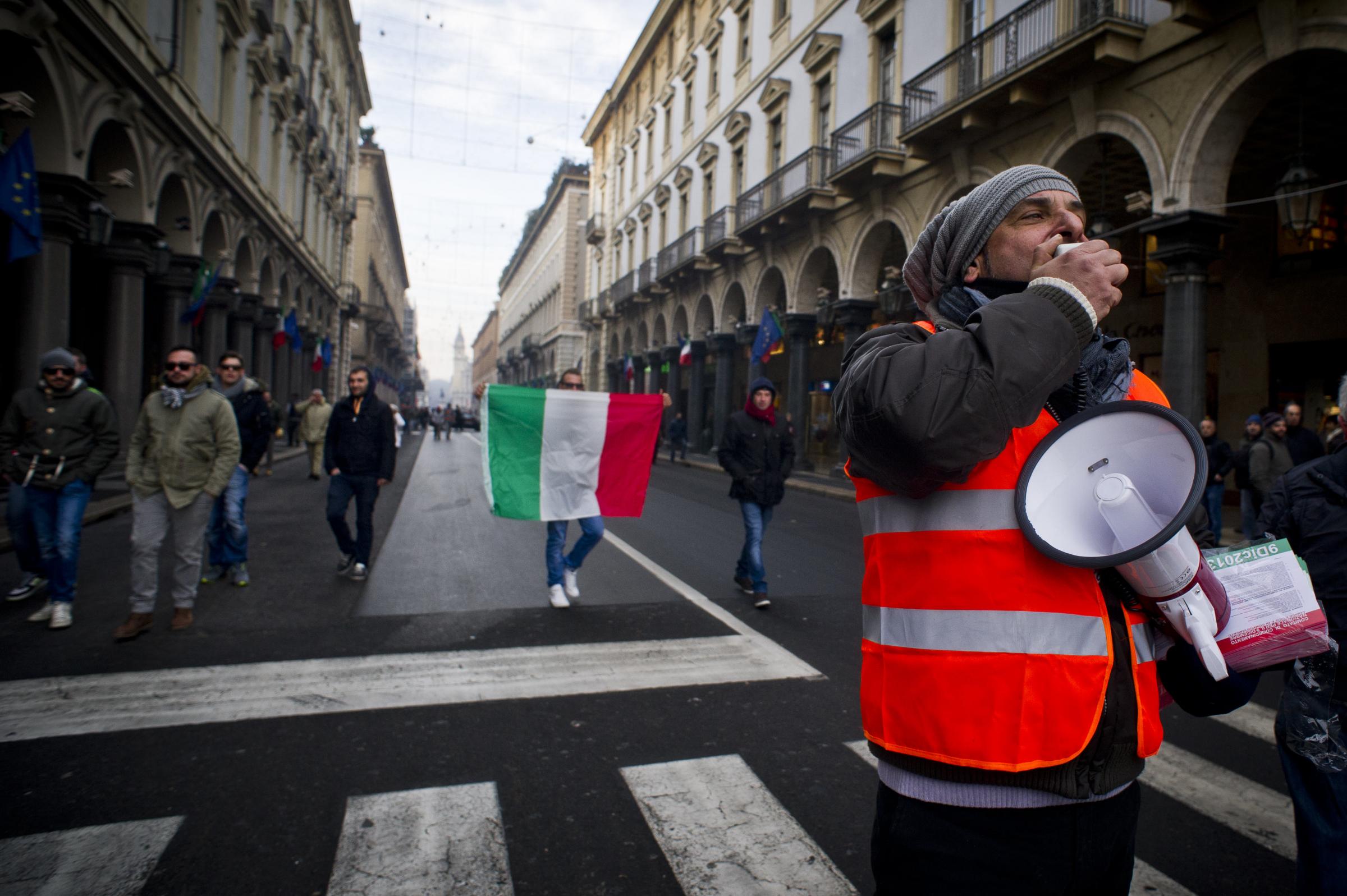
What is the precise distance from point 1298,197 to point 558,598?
10036 millimetres

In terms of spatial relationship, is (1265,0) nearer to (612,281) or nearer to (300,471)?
(300,471)

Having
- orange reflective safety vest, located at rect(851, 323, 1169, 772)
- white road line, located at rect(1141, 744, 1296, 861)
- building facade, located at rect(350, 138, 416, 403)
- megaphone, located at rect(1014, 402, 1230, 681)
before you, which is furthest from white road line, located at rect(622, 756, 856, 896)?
building facade, located at rect(350, 138, 416, 403)

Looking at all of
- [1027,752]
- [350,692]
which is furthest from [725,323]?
[1027,752]

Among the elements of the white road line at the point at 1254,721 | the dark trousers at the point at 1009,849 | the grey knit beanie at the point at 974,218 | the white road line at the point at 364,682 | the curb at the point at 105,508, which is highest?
the grey knit beanie at the point at 974,218

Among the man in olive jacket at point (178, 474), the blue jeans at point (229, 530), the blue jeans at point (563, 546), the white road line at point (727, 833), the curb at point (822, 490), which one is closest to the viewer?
the white road line at point (727, 833)

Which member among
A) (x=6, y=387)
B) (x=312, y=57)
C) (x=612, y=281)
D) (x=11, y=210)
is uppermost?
(x=312, y=57)

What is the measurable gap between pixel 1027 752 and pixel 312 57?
40.2 metres

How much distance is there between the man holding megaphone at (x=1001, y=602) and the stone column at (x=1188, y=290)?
12.2m

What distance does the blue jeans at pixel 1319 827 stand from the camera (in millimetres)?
2197

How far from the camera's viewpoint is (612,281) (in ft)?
158

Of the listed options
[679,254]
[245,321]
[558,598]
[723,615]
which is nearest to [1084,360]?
[723,615]

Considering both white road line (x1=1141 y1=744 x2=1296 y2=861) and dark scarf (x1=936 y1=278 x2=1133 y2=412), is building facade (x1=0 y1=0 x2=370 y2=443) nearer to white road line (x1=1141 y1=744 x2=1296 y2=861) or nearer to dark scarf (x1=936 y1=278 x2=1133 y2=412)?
dark scarf (x1=936 y1=278 x2=1133 y2=412)

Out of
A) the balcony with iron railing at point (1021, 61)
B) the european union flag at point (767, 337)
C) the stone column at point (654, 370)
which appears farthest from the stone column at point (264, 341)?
the balcony with iron railing at point (1021, 61)

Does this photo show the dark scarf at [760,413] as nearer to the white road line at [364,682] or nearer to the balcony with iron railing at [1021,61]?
the white road line at [364,682]
